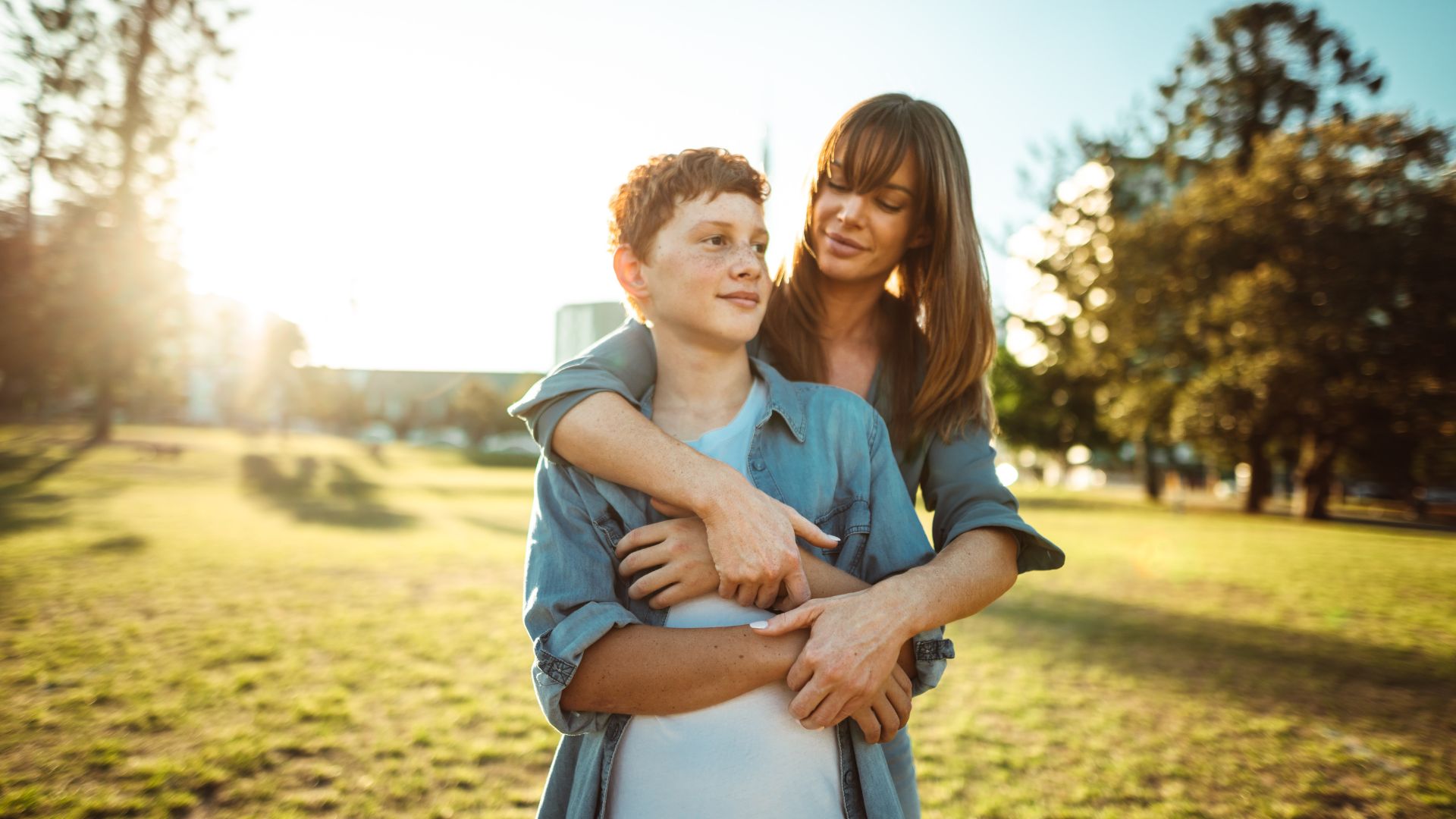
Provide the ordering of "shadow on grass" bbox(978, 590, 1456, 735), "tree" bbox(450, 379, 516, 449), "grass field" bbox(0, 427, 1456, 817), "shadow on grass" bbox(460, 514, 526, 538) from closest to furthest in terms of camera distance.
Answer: "grass field" bbox(0, 427, 1456, 817)
"shadow on grass" bbox(978, 590, 1456, 735)
"shadow on grass" bbox(460, 514, 526, 538)
"tree" bbox(450, 379, 516, 449)

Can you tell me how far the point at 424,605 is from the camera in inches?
341

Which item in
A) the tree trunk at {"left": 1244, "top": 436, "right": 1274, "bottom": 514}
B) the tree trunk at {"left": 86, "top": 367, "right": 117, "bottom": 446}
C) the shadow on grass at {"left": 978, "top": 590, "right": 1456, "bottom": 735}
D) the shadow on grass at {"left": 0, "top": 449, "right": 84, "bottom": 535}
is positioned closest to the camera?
the shadow on grass at {"left": 978, "top": 590, "right": 1456, "bottom": 735}

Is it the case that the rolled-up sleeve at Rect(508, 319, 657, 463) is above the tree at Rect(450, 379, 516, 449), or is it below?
above

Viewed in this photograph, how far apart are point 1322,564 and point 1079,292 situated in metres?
16.1

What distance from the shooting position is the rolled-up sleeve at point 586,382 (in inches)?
70.4

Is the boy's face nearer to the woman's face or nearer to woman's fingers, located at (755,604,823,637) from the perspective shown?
the woman's face

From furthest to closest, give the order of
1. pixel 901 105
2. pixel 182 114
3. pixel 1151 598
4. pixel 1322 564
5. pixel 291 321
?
pixel 291 321, pixel 182 114, pixel 1322 564, pixel 1151 598, pixel 901 105

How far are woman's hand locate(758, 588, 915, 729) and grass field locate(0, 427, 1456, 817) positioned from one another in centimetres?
301

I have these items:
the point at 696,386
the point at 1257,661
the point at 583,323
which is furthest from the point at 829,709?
the point at 1257,661

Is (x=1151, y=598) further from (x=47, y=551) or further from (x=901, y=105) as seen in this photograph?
(x=47, y=551)

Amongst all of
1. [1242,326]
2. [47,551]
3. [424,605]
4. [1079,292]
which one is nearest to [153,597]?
[424,605]

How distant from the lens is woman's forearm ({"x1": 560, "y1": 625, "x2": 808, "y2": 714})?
1.54 metres

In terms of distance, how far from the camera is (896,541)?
71.7 inches

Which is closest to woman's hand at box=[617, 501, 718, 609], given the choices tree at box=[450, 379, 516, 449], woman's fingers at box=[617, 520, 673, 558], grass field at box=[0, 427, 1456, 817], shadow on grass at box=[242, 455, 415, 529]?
woman's fingers at box=[617, 520, 673, 558]
